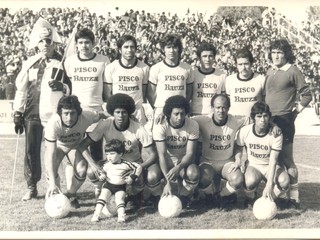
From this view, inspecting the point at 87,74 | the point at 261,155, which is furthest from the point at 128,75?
the point at 261,155

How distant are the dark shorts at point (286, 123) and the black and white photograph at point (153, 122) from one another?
0.05 ft

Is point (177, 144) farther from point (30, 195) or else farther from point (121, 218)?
Result: point (30, 195)

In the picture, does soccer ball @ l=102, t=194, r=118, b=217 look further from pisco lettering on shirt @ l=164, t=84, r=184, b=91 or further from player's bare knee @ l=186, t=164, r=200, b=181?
pisco lettering on shirt @ l=164, t=84, r=184, b=91

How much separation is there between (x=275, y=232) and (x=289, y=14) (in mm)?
1175

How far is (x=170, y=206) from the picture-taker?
206cm

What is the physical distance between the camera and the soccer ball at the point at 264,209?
2.10 metres

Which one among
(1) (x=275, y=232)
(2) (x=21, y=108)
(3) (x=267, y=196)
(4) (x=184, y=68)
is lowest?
(1) (x=275, y=232)

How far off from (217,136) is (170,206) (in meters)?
0.42

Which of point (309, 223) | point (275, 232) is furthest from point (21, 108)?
point (309, 223)

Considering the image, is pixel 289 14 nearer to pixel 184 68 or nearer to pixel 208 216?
pixel 184 68

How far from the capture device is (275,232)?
2.14 meters

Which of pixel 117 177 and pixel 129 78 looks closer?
pixel 117 177

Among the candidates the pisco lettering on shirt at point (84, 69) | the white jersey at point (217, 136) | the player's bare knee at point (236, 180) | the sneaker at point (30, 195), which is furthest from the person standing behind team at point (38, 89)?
the player's bare knee at point (236, 180)

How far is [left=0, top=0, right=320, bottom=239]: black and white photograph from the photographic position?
208 cm
